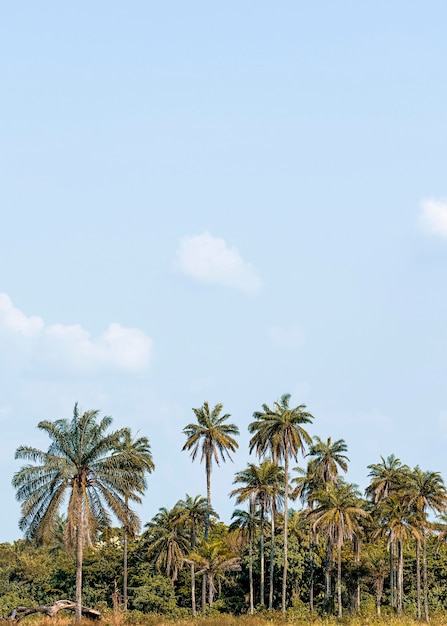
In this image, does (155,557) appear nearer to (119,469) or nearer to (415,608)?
(415,608)

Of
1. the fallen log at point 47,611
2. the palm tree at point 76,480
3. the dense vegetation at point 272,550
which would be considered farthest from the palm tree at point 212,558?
the fallen log at point 47,611

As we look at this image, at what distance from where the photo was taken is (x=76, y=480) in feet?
169

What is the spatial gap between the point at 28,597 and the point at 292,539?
93.4 ft

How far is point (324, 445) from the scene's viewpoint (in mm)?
91000

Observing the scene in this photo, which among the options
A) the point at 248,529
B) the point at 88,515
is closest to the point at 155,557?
the point at 248,529

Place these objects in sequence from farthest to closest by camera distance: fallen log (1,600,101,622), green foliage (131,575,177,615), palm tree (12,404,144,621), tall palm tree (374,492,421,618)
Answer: green foliage (131,575,177,615) → tall palm tree (374,492,421,618) → palm tree (12,404,144,621) → fallen log (1,600,101,622)

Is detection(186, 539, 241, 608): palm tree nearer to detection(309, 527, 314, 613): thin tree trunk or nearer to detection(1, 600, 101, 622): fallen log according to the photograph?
detection(309, 527, 314, 613): thin tree trunk

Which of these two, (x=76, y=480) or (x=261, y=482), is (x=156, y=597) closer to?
(x=261, y=482)

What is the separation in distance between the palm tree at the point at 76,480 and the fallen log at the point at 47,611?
7541 mm

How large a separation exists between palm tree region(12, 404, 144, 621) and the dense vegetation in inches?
798

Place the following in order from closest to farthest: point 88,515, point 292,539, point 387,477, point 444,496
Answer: point 88,515 < point 444,496 < point 292,539 < point 387,477

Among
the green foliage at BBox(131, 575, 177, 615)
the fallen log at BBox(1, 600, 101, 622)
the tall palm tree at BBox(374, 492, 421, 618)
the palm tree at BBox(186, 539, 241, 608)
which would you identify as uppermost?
the tall palm tree at BBox(374, 492, 421, 618)

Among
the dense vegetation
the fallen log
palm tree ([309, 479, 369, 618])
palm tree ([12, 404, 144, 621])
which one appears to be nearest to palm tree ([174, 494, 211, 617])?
the dense vegetation

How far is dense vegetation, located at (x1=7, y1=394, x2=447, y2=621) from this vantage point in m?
80.6
